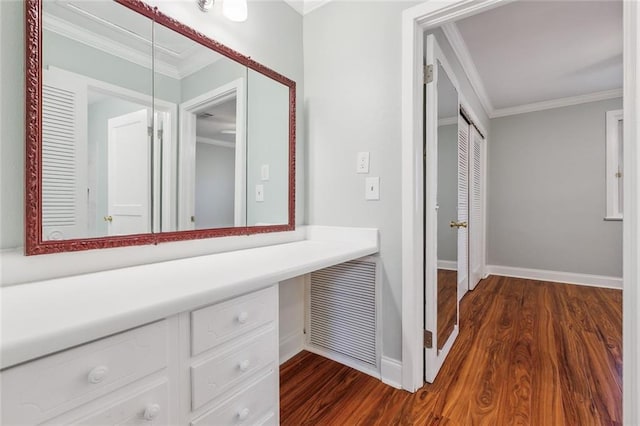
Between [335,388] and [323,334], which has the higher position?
[323,334]

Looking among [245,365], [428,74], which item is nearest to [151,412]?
[245,365]

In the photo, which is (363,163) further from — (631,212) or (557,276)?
(557,276)

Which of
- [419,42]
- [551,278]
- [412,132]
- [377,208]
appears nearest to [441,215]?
[377,208]

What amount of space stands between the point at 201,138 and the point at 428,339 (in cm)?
161

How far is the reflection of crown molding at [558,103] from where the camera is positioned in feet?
11.9

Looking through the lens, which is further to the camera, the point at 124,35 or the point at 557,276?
the point at 557,276

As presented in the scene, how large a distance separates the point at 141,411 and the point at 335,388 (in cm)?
113

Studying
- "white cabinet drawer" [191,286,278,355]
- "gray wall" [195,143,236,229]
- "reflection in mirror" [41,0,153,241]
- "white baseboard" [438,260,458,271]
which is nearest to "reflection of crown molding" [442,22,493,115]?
"white baseboard" [438,260,458,271]

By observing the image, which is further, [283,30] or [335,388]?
[283,30]

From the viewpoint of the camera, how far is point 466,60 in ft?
9.18

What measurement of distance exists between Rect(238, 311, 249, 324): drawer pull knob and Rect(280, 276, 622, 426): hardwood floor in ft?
2.39

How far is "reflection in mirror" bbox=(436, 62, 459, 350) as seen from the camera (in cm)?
190

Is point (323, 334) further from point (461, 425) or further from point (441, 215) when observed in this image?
point (441, 215)

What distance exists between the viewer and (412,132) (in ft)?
5.09
